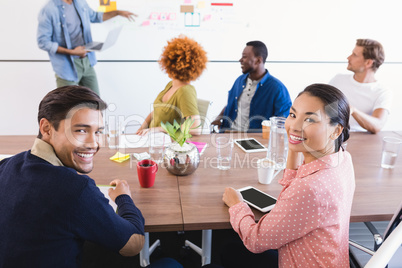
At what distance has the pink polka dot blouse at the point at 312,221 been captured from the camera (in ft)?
3.55

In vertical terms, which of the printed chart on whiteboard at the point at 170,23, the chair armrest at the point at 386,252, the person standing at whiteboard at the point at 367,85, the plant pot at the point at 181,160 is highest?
the printed chart on whiteboard at the point at 170,23

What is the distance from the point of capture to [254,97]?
2.88 metres

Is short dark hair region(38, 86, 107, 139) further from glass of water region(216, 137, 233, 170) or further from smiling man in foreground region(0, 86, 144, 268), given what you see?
glass of water region(216, 137, 233, 170)

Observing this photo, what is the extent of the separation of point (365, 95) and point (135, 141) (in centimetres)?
180

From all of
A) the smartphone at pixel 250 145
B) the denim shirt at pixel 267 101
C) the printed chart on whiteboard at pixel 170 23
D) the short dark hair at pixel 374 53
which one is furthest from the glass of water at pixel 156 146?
the printed chart on whiteboard at pixel 170 23

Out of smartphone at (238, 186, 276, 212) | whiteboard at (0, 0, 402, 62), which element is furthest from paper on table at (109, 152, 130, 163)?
whiteboard at (0, 0, 402, 62)

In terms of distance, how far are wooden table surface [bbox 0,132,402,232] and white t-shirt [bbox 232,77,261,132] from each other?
925 mm

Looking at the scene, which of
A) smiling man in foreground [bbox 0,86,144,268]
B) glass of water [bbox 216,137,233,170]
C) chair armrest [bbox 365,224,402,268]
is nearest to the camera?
chair armrest [bbox 365,224,402,268]

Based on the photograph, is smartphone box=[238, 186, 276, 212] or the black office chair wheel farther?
the black office chair wheel

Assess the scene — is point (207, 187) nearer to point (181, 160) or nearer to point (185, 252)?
point (181, 160)

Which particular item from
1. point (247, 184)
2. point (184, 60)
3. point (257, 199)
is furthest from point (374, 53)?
point (257, 199)

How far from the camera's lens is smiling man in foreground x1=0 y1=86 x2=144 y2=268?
3.20 ft

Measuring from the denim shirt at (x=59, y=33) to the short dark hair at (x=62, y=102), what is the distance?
250cm

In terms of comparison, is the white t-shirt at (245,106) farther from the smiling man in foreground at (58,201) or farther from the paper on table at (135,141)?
the smiling man in foreground at (58,201)
